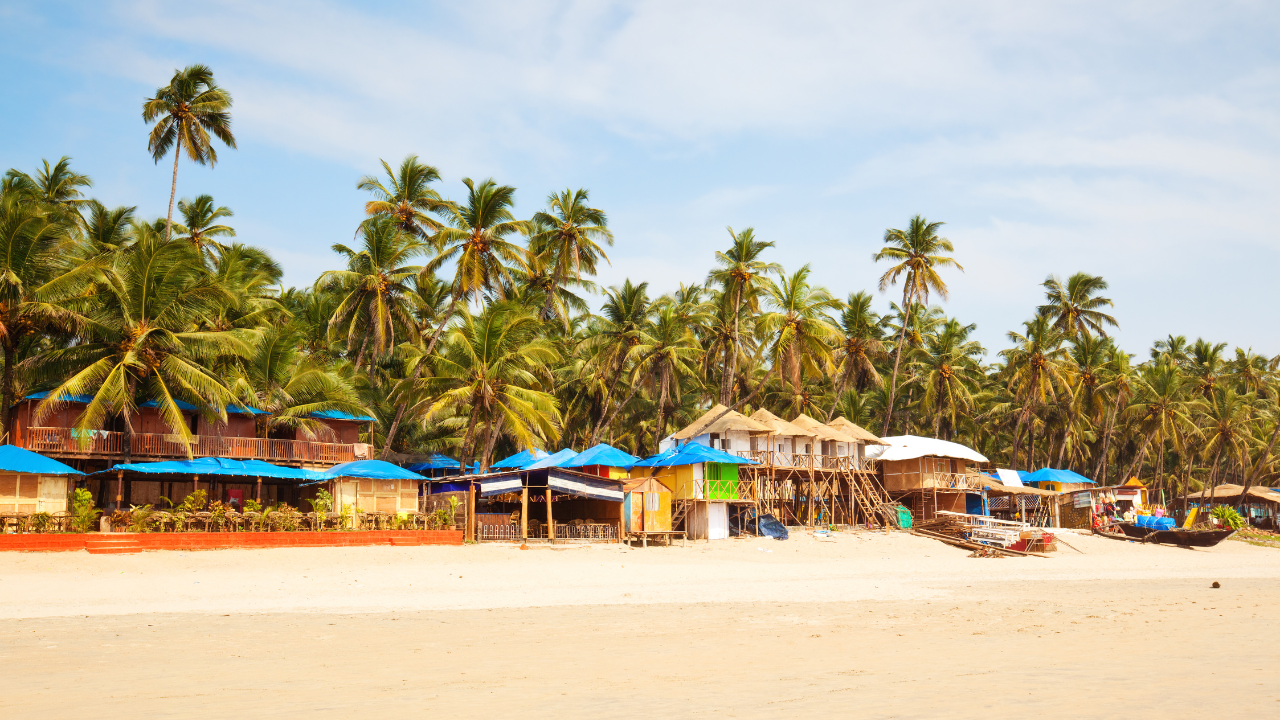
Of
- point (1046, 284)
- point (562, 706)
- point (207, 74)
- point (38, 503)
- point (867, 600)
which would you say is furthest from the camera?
point (1046, 284)

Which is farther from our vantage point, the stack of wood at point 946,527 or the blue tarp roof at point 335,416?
the stack of wood at point 946,527

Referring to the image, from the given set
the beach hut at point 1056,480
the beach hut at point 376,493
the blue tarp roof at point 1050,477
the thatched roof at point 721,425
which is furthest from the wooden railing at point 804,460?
the beach hut at point 376,493

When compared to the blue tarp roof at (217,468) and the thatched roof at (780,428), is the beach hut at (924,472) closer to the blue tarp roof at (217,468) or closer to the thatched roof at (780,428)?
the thatched roof at (780,428)

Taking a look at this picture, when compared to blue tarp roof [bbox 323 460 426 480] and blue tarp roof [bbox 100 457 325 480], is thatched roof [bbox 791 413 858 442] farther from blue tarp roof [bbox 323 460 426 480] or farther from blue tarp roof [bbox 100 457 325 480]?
blue tarp roof [bbox 100 457 325 480]

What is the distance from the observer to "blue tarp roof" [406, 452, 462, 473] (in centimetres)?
4041

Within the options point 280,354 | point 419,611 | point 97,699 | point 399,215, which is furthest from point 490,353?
point 97,699

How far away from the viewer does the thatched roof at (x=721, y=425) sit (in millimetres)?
38688

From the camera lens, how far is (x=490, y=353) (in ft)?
107

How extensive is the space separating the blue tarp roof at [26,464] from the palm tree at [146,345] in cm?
136

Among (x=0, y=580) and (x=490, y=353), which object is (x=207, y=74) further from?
(x=0, y=580)

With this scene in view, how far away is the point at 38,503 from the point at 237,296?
8765 mm

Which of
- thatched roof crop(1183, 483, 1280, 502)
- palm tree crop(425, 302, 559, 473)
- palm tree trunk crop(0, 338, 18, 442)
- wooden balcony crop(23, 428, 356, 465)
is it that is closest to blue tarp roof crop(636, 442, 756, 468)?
palm tree crop(425, 302, 559, 473)

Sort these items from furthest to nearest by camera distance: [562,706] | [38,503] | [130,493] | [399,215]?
[399,215] → [130,493] → [38,503] → [562,706]

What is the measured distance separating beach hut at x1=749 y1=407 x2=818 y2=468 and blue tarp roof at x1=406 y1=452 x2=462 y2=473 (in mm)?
12528
